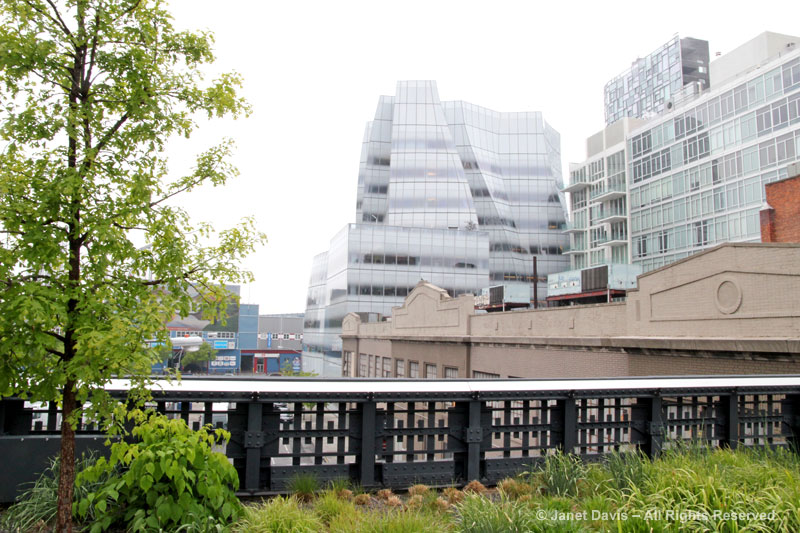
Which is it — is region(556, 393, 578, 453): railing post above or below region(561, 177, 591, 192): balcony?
below

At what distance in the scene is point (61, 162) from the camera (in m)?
5.57

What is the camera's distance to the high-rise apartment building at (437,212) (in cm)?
7825

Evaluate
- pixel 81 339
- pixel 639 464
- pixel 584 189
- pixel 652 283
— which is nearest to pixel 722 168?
pixel 584 189

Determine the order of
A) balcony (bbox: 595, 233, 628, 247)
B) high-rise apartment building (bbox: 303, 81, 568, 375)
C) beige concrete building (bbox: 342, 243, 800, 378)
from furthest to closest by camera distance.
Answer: balcony (bbox: 595, 233, 628, 247) < high-rise apartment building (bbox: 303, 81, 568, 375) < beige concrete building (bbox: 342, 243, 800, 378)

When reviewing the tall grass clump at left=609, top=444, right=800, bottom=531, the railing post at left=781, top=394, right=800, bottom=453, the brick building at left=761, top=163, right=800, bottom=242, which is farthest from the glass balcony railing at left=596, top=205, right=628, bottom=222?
the tall grass clump at left=609, top=444, right=800, bottom=531

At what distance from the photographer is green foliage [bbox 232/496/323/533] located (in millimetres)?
5340

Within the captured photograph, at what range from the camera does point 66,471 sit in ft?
17.6

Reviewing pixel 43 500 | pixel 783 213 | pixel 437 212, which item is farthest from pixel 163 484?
pixel 437 212

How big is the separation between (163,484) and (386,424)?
9.26 feet

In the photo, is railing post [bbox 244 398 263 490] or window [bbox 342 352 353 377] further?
window [bbox 342 352 353 377]

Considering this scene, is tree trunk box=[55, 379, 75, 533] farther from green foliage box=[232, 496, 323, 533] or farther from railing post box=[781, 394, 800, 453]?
railing post box=[781, 394, 800, 453]

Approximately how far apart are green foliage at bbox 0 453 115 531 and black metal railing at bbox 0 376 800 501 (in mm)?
173

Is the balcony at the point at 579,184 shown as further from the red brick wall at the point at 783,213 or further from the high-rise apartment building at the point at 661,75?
the high-rise apartment building at the point at 661,75

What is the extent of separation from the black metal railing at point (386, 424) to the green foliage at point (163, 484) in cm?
66
